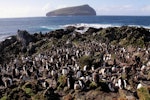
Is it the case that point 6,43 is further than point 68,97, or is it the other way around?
point 6,43

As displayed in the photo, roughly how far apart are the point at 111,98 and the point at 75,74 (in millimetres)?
7304

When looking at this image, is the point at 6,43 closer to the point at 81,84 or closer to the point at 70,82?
the point at 70,82

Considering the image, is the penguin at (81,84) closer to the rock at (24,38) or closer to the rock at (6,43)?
the rock at (24,38)

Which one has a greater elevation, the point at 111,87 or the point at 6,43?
the point at 111,87

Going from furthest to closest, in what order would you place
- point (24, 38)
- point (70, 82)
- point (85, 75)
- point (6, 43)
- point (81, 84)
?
1. point (24, 38)
2. point (6, 43)
3. point (85, 75)
4. point (70, 82)
5. point (81, 84)

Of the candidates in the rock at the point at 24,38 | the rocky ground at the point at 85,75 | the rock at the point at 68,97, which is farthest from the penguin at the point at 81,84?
the rock at the point at 24,38

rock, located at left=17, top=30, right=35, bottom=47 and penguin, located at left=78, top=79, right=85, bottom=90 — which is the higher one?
penguin, located at left=78, top=79, right=85, bottom=90

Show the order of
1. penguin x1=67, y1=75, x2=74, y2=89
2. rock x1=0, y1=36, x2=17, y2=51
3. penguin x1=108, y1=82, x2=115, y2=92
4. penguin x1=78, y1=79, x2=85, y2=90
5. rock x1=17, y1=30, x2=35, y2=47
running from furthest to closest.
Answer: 1. rock x1=17, y1=30, x2=35, y2=47
2. rock x1=0, y1=36, x2=17, y2=51
3. penguin x1=67, y1=75, x2=74, y2=89
4. penguin x1=78, y1=79, x2=85, y2=90
5. penguin x1=108, y1=82, x2=115, y2=92

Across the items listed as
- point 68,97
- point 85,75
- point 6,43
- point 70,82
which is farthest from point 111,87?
point 6,43

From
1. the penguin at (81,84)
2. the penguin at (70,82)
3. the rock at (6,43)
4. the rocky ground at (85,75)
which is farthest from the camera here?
the rock at (6,43)

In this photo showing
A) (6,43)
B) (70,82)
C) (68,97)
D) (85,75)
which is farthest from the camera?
(6,43)

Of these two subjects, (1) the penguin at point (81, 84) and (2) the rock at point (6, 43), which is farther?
(2) the rock at point (6, 43)

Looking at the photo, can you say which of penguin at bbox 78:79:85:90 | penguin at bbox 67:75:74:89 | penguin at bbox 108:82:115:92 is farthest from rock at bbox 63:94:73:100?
penguin at bbox 108:82:115:92

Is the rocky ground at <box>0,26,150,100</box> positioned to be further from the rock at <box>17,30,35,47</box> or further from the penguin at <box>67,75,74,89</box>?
the rock at <box>17,30,35,47</box>
